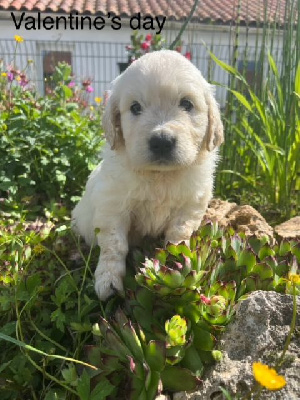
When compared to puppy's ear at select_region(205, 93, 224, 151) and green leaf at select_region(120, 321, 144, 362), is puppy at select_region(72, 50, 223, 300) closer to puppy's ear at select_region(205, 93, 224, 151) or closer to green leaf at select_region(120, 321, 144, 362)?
puppy's ear at select_region(205, 93, 224, 151)

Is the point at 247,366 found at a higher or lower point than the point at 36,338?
higher

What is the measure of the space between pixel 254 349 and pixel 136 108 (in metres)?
1.41

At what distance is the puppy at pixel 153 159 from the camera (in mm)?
2186

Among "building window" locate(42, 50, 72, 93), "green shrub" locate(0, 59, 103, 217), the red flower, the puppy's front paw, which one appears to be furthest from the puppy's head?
"building window" locate(42, 50, 72, 93)

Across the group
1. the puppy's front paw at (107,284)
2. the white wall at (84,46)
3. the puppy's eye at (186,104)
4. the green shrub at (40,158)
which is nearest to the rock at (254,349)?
the puppy's front paw at (107,284)

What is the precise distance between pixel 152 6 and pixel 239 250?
17439mm

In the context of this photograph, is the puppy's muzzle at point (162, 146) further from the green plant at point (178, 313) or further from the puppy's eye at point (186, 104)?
the green plant at point (178, 313)

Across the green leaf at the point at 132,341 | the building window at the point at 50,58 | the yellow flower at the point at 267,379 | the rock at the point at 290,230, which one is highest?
the yellow flower at the point at 267,379

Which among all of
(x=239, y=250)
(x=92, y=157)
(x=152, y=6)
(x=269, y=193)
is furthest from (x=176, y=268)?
(x=152, y=6)

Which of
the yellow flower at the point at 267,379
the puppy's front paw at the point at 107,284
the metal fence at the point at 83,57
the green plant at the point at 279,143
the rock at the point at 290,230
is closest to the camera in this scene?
the yellow flower at the point at 267,379

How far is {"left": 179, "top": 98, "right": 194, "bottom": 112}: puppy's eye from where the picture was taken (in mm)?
2322

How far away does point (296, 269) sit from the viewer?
1974 millimetres

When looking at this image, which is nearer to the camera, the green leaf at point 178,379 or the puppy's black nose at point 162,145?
the green leaf at point 178,379

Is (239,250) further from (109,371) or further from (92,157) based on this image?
(92,157)
